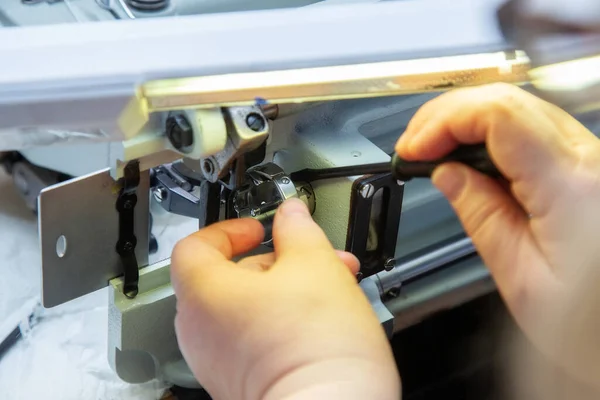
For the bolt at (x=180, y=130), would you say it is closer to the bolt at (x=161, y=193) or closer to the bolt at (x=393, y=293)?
the bolt at (x=161, y=193)

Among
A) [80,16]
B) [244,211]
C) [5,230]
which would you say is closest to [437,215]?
[244,211]

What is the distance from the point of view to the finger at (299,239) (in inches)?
21.5

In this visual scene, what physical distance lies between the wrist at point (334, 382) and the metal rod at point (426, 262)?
403mm

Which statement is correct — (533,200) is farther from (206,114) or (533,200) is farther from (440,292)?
(440,292)

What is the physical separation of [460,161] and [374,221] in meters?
0.20

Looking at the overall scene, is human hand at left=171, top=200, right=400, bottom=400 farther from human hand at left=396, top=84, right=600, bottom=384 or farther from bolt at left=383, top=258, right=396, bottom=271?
bolt at left=383, top=258, right=396, bottom=271

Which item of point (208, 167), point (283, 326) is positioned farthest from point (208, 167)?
point (283, 326)

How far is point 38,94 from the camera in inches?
18.7

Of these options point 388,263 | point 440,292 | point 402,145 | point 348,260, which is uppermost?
point 402,145

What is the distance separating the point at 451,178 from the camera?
22.2 inches

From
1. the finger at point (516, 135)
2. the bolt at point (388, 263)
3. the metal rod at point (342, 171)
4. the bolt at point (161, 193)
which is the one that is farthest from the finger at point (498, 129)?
the bolt at point (161, 193)

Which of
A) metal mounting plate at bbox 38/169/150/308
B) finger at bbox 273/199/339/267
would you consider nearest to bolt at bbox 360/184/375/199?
finger at bbox 273/199/339/267

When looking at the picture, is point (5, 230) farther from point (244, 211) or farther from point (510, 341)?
point (510, 341)

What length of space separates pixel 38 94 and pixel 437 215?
66cm
